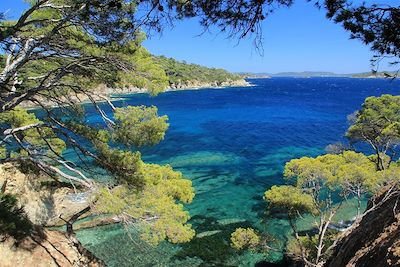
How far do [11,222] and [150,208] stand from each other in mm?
3660

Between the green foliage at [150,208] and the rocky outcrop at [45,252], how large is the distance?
6.90 ft

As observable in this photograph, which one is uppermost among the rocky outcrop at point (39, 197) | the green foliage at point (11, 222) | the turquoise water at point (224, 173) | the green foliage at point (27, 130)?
the green foliage at point (27, 130)

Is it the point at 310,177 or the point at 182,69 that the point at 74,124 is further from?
the point at 182,69

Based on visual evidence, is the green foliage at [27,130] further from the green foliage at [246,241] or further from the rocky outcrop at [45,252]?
the green foliage at [246,241]

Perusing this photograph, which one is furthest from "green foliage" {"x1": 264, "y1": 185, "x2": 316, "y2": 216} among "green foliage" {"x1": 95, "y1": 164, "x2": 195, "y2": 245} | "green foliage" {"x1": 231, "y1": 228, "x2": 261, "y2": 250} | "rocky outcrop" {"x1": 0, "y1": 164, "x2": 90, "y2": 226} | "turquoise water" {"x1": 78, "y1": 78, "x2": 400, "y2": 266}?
"rocky outcrop" {"x1": 0, "y1": 164, "x2": 90, "y2": 226}

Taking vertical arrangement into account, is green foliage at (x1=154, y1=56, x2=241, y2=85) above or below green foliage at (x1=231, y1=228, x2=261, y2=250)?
above

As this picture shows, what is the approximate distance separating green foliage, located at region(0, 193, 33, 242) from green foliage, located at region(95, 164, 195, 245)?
2.23 metres

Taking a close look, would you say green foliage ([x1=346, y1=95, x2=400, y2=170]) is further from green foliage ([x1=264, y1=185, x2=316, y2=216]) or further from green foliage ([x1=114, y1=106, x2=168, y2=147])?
green foliage ([x1=114, y1=106, x2=168, y2=147])

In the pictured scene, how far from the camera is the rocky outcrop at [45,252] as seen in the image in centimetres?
860

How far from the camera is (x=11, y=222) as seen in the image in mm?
8812

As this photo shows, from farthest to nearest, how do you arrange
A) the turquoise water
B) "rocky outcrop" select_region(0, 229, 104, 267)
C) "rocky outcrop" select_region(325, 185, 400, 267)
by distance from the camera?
1. the turquoise water
2. "rocky outcrop" select_region(0, 229, 104, 267)
3. "rocky outcrop" select_region(325, 185, 400, 267)

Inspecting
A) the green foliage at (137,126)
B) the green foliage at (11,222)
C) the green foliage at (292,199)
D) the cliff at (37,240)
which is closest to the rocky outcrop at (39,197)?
the cliff at (37,240)

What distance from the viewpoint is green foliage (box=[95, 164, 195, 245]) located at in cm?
887

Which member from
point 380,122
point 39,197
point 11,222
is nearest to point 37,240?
point 11,222
